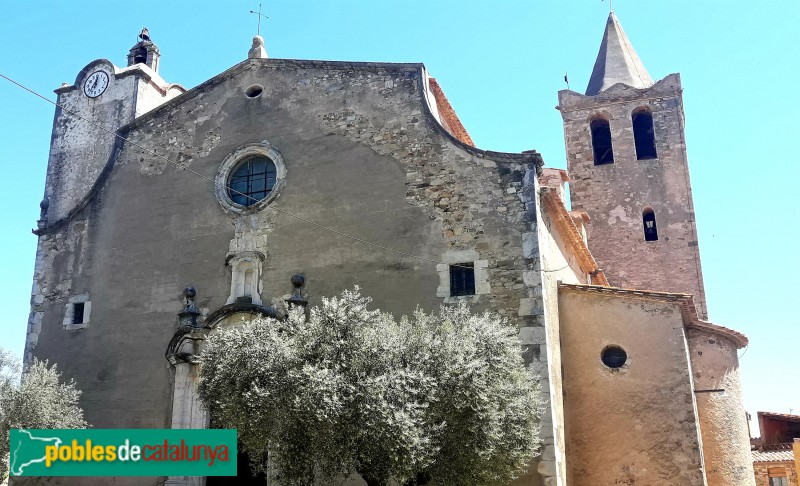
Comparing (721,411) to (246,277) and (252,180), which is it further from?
(252,180)

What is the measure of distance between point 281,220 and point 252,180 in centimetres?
145

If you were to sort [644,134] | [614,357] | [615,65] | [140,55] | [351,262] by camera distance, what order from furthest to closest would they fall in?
[615,65]
[644,134]
[140,55]
[351,262]
[614,357]

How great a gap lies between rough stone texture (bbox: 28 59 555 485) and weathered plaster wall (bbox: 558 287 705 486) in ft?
5.63

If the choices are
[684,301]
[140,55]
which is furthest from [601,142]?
[140,55]

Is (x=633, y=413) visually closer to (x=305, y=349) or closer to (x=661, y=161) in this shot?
(x=305, y=349)

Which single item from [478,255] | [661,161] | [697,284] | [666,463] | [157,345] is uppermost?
[661,161]

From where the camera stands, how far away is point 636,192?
979 inches

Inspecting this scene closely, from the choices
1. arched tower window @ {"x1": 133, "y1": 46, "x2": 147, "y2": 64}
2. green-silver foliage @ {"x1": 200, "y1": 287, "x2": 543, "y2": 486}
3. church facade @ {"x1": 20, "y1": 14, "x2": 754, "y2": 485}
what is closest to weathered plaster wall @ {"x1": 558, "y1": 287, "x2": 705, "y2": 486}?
church facade @ {"x1": 20, "y1": 14, "x2": 754, "y2": 485}

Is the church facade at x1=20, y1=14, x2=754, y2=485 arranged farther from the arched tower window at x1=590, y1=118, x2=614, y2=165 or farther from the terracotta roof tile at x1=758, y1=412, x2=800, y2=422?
the terracotta roof tile at x1=758, y1=412, x2=800, y2=422

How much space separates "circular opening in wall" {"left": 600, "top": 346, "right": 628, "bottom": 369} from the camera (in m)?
13.6

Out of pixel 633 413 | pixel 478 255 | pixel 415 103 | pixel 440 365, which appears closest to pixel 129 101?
pixel 415 103

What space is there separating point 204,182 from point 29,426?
6.01 m

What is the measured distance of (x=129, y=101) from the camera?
21.1 metres

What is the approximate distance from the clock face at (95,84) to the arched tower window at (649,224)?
58.0 ft
